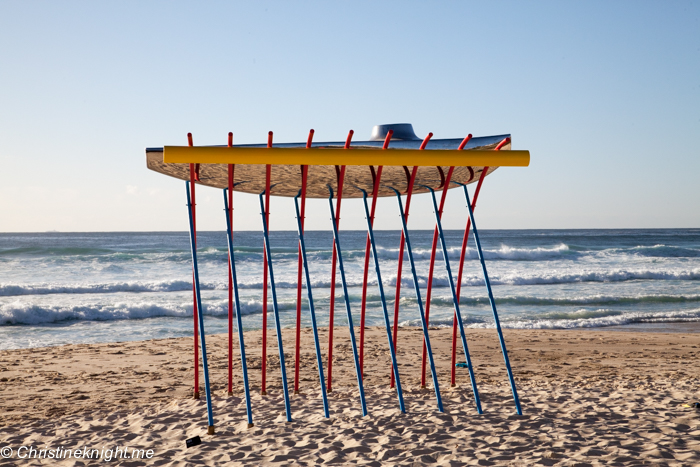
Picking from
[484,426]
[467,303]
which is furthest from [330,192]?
[467,303]

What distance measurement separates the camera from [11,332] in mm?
11773

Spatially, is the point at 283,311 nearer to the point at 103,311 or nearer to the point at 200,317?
the point at 103,311

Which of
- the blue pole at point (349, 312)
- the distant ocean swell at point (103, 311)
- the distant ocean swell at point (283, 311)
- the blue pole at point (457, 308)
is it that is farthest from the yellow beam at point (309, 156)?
the distant ocean swell at point (103, 311)

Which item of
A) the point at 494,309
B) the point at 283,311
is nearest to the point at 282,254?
the point at 283,311

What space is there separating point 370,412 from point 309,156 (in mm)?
2530

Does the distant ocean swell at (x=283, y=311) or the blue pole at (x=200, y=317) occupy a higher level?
the blue pole at (x=200, y=317)

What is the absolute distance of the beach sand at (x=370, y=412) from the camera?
13.3ft

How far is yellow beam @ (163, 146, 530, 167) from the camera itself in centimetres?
404

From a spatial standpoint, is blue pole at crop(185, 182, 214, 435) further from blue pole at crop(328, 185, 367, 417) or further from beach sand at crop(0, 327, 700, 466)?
blue pole at crop(328, 185, 367, 417)

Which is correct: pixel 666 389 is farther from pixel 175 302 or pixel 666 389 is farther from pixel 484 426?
pixel 175 302

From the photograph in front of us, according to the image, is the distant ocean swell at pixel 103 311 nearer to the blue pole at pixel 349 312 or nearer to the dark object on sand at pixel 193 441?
the blue pole at pixel 349 312

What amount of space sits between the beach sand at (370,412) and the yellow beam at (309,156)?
2.21 m

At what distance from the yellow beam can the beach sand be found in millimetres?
2211

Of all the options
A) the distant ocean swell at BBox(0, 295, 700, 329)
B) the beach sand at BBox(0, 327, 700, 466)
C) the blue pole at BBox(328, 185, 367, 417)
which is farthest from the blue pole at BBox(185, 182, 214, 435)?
the distant ocean swell at BBox(0, 295, 700, 329)
